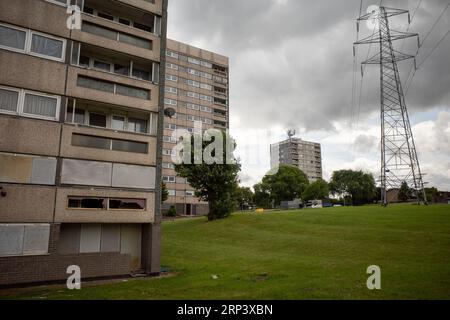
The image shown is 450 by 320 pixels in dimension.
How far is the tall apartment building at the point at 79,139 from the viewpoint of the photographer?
17953 mm

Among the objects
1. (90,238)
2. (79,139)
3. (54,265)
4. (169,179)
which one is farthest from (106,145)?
(169,179)

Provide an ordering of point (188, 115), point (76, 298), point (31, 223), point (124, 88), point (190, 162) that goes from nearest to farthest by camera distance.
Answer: point (76, 298) → point (31, 223) → point (124, 88) → point (190, 162) → point (188, 115)

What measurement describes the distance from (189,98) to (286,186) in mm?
42213

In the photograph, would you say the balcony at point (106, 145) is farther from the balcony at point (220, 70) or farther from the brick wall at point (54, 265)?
the balcony at point (220, 70)

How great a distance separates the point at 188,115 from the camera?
3376 inches

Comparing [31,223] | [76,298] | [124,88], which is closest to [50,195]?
[31,223]

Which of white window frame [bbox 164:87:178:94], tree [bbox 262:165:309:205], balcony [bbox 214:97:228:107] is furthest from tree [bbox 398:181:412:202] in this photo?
white window frame [bbox 164:87:178:94]

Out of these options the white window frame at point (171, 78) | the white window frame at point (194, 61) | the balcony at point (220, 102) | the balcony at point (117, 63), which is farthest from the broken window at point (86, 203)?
the white window frame at point (194, 61)

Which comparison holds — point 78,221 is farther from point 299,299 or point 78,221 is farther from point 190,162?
point 190,162

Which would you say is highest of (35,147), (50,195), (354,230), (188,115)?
(188,115)

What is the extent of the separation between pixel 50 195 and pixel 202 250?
45.1 ft

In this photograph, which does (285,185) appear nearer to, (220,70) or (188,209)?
(188,209)

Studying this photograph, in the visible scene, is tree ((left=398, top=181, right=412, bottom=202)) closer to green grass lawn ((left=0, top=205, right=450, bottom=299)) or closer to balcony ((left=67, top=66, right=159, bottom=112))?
green grass lawn ((left=0, top=205, right=450, bottom=299))

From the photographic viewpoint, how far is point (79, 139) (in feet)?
66.5
